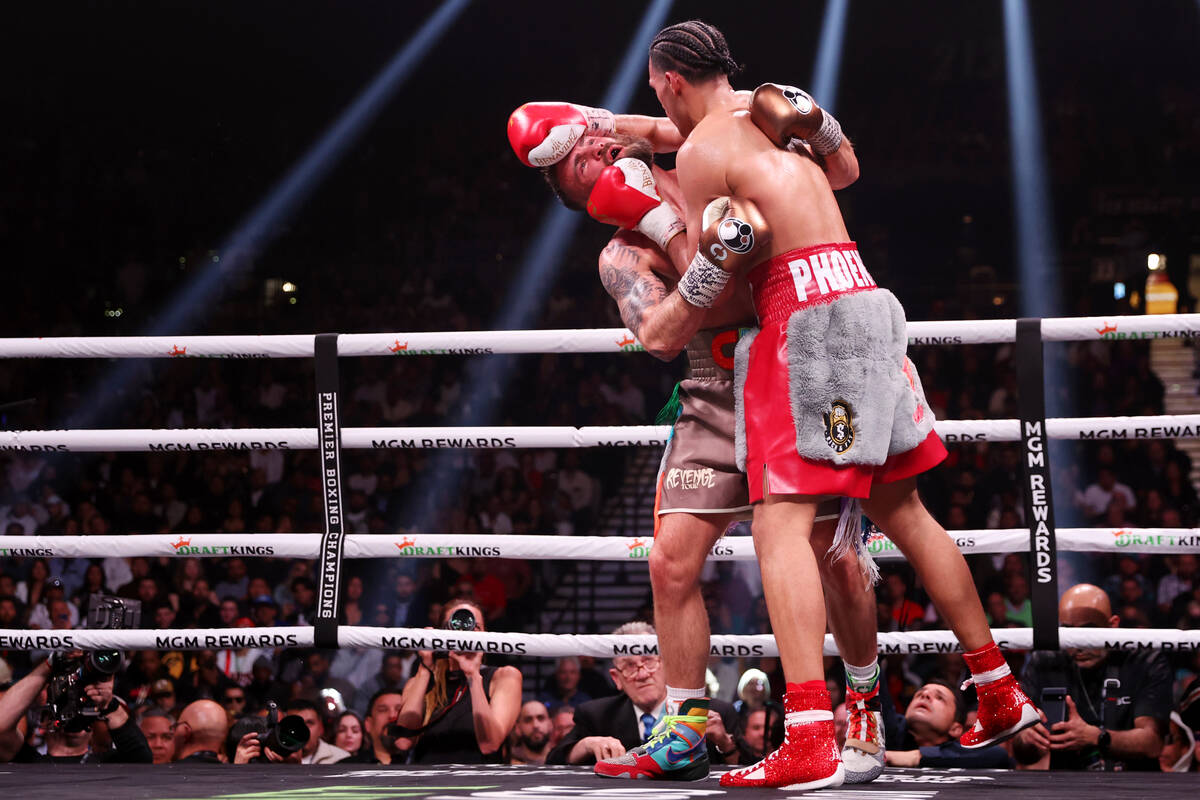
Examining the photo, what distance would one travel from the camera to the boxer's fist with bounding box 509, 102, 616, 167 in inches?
96.6

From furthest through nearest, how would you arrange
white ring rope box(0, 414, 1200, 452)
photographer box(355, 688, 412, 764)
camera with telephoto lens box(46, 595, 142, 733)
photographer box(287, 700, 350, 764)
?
photographer box(287, 700, 350, 764)
photographer box(355, 688, 412, 764)
camera with telephoto lens box(46, 595, 142, 733)
white ring rope box(0, 414, 1200, 452)

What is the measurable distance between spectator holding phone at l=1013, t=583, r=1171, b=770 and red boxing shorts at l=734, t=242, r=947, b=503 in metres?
1.01

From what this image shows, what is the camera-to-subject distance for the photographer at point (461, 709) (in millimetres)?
3121

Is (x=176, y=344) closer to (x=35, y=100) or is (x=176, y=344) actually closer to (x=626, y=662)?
(x=626, y=662)

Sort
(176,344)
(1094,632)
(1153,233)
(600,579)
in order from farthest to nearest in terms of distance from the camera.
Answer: (1153,233)
(600,579)
(176,344)
(1094,632)

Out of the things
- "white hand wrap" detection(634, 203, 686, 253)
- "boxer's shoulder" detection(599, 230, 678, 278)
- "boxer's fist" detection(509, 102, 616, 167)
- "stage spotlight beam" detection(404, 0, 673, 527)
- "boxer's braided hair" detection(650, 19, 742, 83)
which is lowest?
"boxer's shoulder" detection(599, 230, 678, 278)

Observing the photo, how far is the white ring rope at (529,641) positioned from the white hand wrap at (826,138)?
3.41 feet

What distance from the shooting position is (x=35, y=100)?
10164 millimetres

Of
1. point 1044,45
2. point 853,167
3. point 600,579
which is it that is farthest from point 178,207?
point 853,167

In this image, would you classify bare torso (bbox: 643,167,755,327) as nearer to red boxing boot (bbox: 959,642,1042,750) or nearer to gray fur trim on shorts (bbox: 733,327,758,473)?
gray fur trim on shorts (bbox: 733,327,758,473)

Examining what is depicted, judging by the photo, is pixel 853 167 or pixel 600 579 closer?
pixel 853 167

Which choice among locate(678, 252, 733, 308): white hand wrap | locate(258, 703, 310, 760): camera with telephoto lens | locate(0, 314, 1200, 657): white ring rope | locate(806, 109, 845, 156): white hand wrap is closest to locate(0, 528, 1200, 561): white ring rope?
locate(0, 314, 1200, 657): white ring rope

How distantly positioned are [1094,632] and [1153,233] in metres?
8.00

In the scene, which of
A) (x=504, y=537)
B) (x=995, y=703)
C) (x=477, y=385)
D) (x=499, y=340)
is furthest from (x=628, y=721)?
(x=477, y=385)
